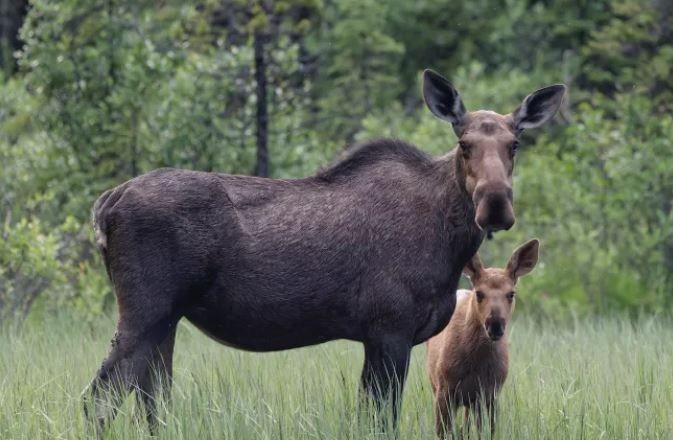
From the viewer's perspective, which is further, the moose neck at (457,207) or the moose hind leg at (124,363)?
the moose neck at (457,207)

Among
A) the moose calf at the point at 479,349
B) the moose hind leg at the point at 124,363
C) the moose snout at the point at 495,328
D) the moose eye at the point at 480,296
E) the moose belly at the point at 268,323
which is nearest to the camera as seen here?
the moose hind leg at the point at 124,363

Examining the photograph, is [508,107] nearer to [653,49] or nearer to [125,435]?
[653,49]

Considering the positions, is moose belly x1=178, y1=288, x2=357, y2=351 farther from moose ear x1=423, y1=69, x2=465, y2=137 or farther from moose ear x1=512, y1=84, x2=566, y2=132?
moose ear x1=512, y1=84, x2=566, y2=132

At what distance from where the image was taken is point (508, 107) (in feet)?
66.5

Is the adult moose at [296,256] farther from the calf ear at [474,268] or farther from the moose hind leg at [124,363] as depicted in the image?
the calf ear at [474,268]

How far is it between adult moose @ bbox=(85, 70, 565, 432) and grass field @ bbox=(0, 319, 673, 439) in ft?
0.94

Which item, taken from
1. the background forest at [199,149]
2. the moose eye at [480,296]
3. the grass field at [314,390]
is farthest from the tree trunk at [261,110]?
the moose eye at [480,296]

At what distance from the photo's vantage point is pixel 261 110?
1166cm

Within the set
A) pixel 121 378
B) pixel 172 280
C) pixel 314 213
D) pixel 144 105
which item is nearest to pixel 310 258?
pixel 314 213

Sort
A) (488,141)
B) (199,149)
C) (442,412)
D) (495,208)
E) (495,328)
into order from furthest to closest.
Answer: (199,149) < (442,412) < (495,328) < (488,141) < (495,208)

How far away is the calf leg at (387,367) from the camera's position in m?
6.49

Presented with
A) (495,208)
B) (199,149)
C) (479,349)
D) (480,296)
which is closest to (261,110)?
(199,149)

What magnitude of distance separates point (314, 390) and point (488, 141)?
1.97m

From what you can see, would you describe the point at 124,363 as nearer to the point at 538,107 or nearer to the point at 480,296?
the point at 480,296
